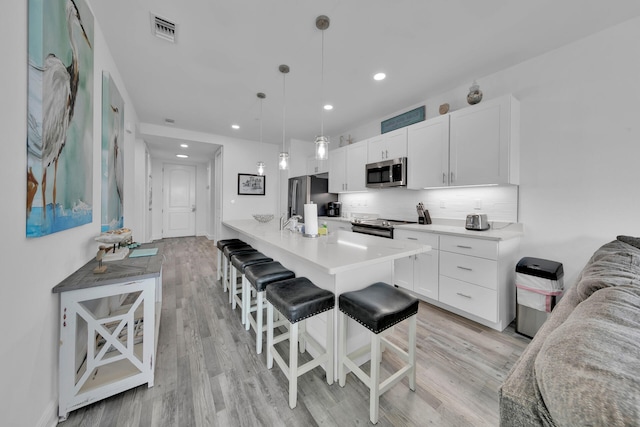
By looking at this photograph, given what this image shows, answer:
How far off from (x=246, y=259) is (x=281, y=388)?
111 centimetres

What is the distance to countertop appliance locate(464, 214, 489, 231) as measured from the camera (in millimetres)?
2498

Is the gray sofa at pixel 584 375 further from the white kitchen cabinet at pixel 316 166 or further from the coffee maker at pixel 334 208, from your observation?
the white kitchen cabinet at pixel 316 166

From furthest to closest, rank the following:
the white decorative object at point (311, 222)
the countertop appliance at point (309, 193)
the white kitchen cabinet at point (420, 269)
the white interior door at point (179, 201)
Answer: the white interior door at point (179, 201) < the countertop appliance at point (309, 193) < the white kitchen cabinet at point (420, 269) < the white decorative object at point (311, 222)

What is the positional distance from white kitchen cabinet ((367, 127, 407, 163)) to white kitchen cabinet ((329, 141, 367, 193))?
169 mm

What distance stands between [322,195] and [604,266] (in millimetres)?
3844

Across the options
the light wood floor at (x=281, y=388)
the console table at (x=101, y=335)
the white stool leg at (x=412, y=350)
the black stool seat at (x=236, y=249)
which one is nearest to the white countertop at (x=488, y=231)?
the light wood floor at (x=281, y=388)

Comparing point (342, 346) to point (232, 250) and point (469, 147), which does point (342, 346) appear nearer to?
point (232, 250)

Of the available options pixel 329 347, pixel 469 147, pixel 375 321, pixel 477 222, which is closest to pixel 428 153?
pixel 469 147

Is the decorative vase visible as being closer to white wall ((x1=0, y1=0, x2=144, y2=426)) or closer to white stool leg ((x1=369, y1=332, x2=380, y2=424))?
white stool leg ((x1=369, y1=332, x2=380, y2=424))

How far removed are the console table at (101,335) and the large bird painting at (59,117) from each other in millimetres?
359

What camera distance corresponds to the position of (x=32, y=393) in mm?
1049

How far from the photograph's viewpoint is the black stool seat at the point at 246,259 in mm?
2096

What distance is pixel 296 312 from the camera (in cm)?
132

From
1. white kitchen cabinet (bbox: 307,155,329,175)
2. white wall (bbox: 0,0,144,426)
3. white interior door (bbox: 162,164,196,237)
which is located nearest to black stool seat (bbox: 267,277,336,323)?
white wall (bbox: 0,0,144,426)
